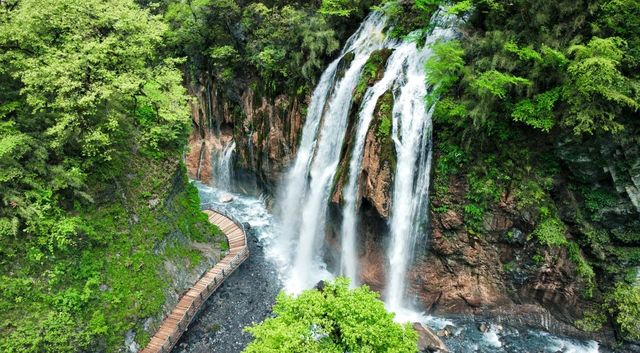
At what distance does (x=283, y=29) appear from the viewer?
25547 millimetres

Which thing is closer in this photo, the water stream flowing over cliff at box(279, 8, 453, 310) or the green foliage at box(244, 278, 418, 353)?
the green foliage at box(244, 278, 418, 353)

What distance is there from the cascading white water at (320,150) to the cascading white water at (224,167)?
27.5 feet

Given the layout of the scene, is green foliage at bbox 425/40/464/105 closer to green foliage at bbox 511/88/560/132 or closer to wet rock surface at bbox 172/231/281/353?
green foliage at bbox 511/88/560/132

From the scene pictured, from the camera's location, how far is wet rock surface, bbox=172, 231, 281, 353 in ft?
54.7

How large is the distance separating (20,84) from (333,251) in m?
16.6

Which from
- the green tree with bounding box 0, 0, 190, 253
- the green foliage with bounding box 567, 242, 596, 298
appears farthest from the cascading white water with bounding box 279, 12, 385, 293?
the green foliage with bounding box 567, 242, 596, 298

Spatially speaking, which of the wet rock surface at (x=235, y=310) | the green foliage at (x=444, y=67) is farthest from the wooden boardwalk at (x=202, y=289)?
the green foliage at (x=444, y=67)

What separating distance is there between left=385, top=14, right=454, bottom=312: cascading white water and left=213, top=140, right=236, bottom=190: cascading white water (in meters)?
16.5

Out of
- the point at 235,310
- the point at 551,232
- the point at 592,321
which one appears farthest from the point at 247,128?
the point at 592,321

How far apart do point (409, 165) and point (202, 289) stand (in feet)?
38.2

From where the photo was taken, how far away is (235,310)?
60.8 ft

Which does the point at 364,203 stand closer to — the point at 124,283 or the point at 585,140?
the point at 585,140

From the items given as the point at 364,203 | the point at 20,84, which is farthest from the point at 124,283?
the point at 364,203

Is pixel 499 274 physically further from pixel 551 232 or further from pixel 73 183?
pixel 73 183
